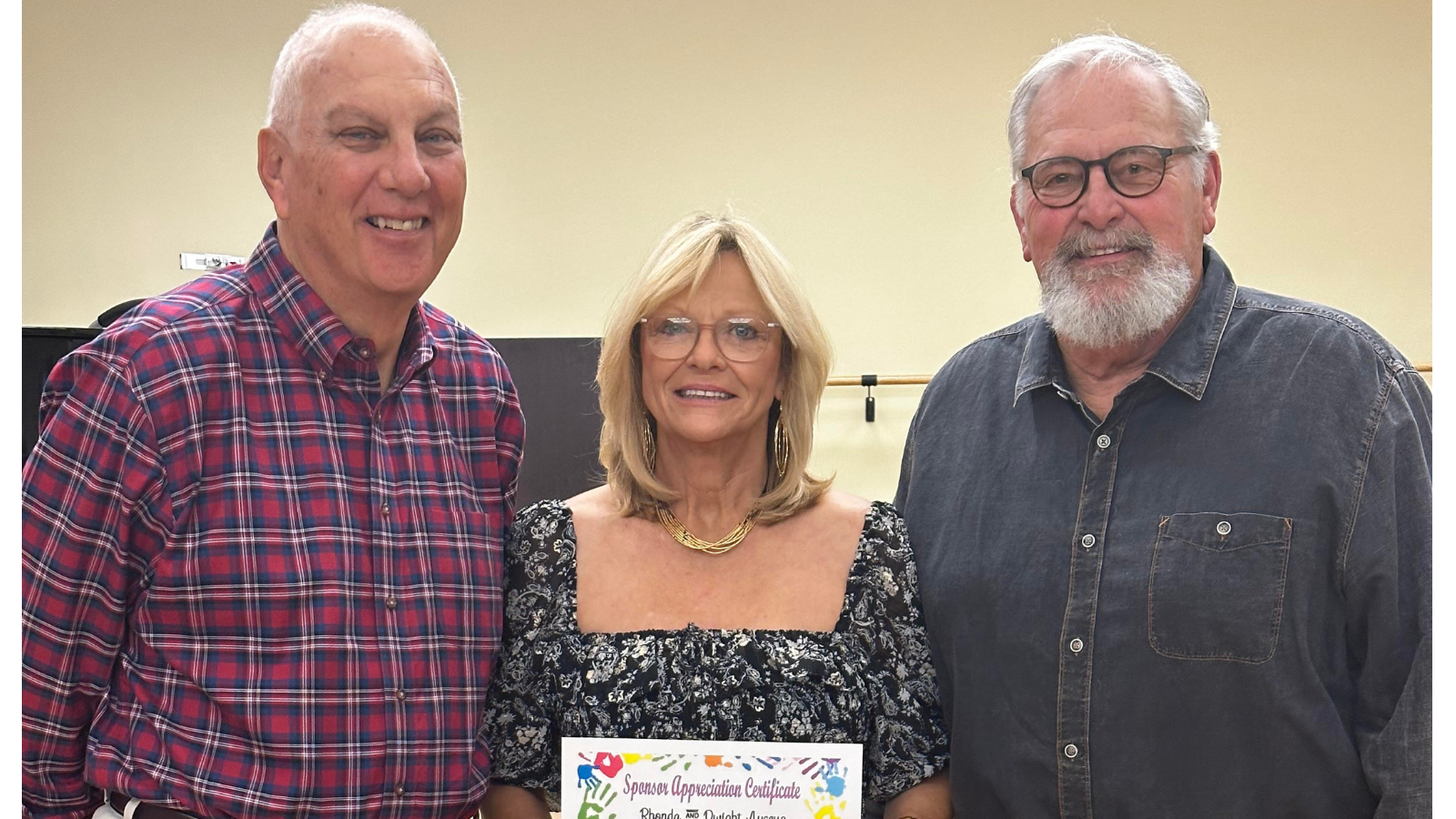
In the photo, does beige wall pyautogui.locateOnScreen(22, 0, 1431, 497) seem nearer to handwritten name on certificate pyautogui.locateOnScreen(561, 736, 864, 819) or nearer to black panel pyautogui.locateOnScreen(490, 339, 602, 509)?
black panel pyautogui.locateOnScreen(490, 339, 602, 509)

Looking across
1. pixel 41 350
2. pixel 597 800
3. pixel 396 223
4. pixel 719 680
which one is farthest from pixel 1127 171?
pixel 41 350

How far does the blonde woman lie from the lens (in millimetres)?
1842

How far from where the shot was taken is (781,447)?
83.2 inches

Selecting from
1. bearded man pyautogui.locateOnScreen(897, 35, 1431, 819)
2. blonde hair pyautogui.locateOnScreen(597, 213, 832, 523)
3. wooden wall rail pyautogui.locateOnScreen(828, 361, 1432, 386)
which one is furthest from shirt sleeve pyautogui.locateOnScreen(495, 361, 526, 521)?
wooden wall rail pyautogui.locateOnScreen(828, 361, 1432, 386)

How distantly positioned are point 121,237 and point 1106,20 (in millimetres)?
4313

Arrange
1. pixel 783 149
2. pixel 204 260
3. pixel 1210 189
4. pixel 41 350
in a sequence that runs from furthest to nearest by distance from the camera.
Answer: pixel 783 149, pixel 204 260, pixel 41 350, pixel 1210 189

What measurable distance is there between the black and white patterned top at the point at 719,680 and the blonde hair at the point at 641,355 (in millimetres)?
170

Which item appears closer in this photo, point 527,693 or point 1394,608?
point 1394,608

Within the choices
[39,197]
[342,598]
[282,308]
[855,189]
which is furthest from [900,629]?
[39,197]

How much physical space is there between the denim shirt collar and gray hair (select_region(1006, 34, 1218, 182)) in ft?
0.57

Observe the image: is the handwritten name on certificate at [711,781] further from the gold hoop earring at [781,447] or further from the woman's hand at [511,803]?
the gold hoop earring at [781,447]

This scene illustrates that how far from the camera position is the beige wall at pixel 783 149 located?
16.9ft

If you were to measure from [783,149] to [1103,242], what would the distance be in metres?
3.72

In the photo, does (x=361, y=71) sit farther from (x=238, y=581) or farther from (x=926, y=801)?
(x=926, y=801)
